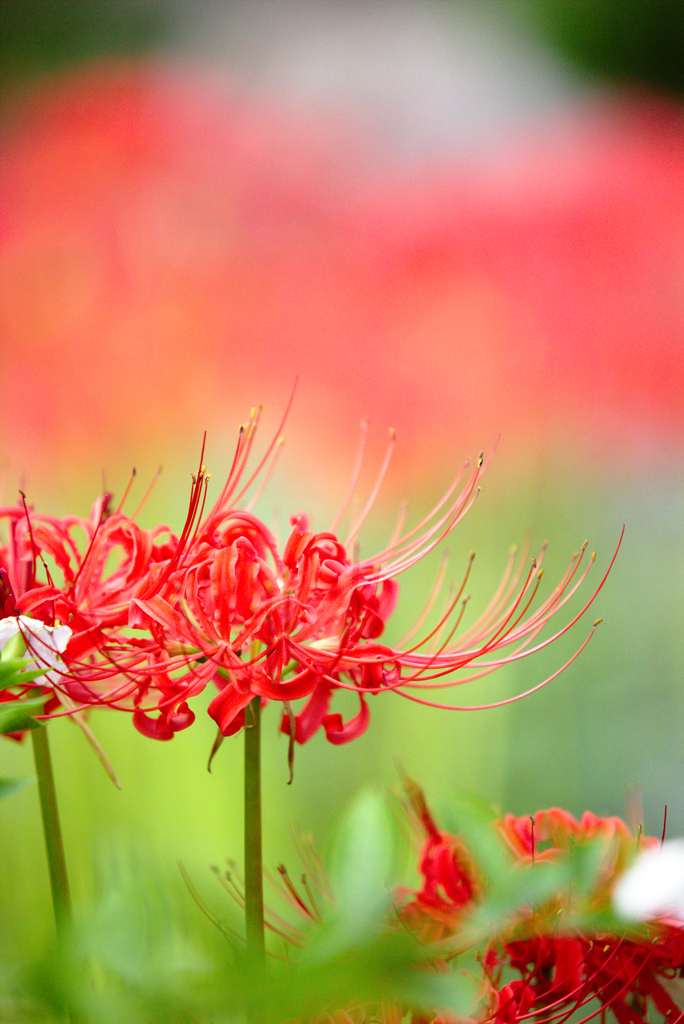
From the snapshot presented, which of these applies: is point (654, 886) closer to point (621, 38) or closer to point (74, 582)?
point (74, 582)

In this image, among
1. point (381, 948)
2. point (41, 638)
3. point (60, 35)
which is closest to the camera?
point (381, 948)

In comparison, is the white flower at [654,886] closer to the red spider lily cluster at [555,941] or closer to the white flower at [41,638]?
the red spider lily cluster at [555,941]

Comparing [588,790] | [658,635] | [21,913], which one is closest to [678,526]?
[658,635]

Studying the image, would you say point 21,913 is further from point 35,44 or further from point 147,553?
point 35,44

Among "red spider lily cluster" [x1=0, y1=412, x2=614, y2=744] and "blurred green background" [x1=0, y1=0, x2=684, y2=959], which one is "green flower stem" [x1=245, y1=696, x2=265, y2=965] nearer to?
"red spider lily cluster" [x1=0, y1=412, x2=614, y2=744]

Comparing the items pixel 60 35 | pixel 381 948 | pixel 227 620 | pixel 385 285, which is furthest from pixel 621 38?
pixel 381 948

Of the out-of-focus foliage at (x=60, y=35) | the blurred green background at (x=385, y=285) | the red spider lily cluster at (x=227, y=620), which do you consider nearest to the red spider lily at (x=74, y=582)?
the red spider lily cluster at (x=227, y=620)
